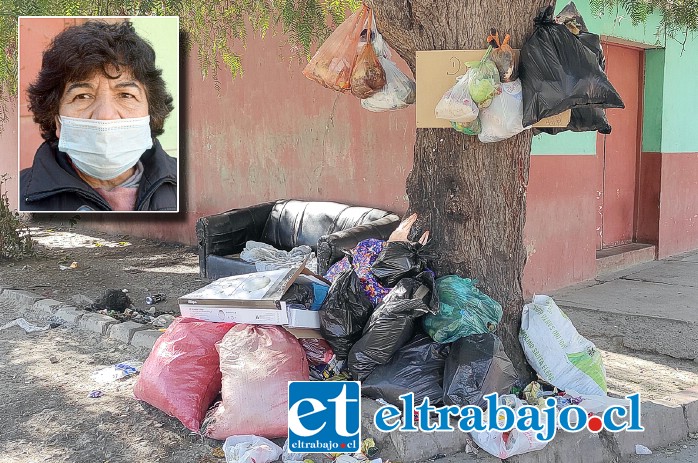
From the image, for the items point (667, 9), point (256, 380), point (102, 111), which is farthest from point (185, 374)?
point (102, 111)

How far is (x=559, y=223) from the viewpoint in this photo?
7.02 meters

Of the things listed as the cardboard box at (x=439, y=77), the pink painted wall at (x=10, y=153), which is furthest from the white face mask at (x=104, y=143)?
the cardboard box at (x=439, y=77)

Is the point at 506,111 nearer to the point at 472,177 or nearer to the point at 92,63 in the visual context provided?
the point at 472,177

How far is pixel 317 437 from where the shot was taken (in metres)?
3.34

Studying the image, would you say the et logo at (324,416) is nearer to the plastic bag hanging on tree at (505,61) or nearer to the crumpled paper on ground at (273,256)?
the plastic bag hanging on tree at (505,61)

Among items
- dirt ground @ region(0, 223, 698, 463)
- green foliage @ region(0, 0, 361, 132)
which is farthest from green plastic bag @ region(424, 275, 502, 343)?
green foliage @ region(0, 0, 361, 132)

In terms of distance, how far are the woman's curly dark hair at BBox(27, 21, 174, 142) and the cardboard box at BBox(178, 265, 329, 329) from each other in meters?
5.43

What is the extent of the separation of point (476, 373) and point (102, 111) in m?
6.50

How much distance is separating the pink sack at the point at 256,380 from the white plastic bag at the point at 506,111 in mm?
1461

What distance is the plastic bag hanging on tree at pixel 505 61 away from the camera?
347 centimetres

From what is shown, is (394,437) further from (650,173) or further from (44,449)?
(650,173)

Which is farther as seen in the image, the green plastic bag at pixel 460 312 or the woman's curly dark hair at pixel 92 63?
the woman's curly dark hair at pixel 92 63

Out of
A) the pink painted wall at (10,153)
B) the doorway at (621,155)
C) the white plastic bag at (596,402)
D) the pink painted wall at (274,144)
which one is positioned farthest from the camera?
the pink painted wall at (10,153)

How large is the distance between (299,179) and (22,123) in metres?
4.63
